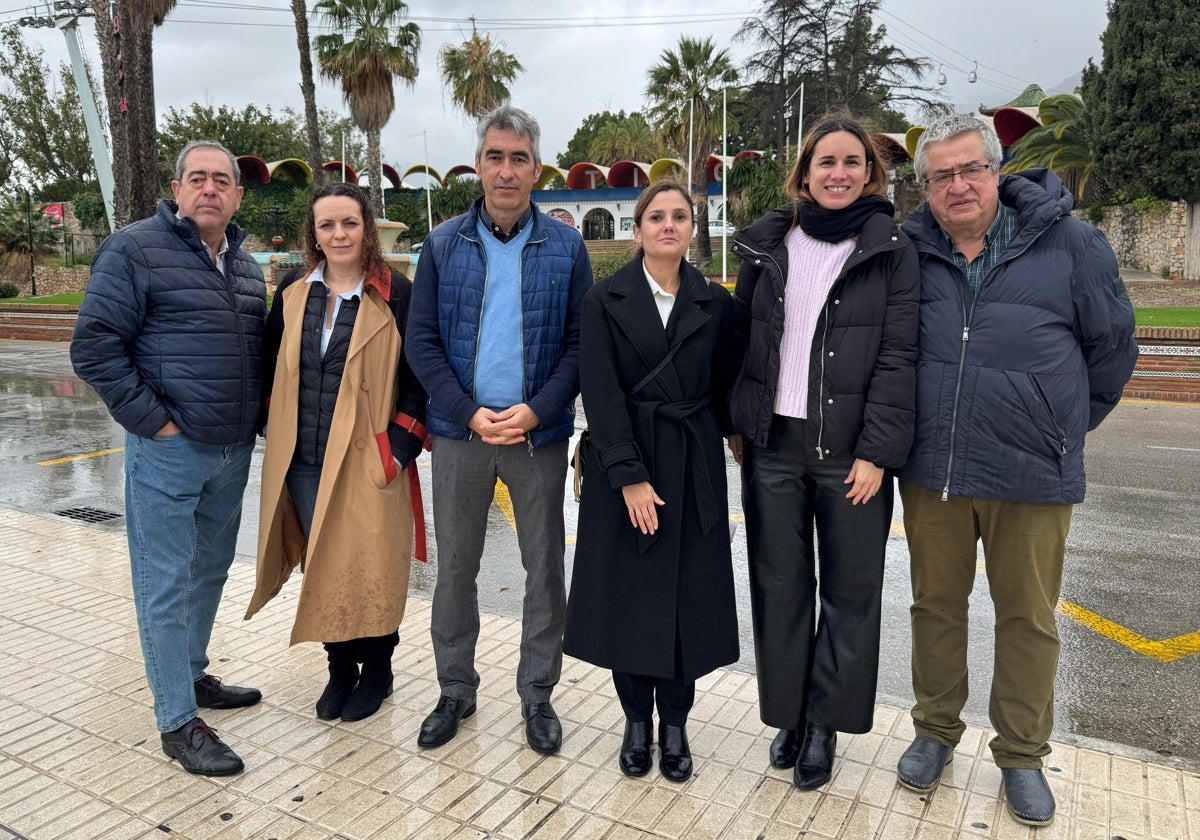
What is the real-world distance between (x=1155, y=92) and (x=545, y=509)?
891 inches

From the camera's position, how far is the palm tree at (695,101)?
37656 millimetres

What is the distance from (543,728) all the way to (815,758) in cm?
98

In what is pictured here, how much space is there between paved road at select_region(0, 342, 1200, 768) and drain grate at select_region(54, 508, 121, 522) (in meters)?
0.13

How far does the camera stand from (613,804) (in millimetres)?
2875

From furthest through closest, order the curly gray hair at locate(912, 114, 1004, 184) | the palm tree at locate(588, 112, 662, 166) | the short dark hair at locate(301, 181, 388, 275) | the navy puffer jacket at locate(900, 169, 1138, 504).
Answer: the palm tree at locate(588, 112, 662, 166) < the short dark hair at locate(301, 181, 388, 275) < the curly gray hair at locate(912, 114, 1004, 184) < the navy puffer jacket at locate(900, 169, 1138, 504)

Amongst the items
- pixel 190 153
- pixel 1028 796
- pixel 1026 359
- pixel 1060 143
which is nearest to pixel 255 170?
pixel 1060 143

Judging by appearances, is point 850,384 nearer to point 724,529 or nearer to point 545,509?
point 724,529

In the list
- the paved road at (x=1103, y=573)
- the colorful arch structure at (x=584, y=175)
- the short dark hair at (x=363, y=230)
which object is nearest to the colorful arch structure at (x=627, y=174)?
the colorful arch structure at (x=584, y=175)

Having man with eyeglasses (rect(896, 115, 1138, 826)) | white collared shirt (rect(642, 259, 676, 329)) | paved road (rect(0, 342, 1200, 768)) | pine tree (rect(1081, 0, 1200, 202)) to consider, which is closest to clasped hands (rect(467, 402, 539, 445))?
white collared shirt (rect(642, 259, 676, 329))

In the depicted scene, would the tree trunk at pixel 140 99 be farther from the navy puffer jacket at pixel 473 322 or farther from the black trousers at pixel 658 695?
the black trousers at pixel 658 695

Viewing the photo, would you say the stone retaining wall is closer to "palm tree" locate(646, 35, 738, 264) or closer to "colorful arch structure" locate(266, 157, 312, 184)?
"palm tree" locate(646, 35, 738, 264)

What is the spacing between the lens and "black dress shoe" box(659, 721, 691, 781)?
3.02 metres

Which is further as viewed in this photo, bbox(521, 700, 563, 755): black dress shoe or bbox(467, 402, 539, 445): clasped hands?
bbox(521, 700, 563, 755): black dress shoe

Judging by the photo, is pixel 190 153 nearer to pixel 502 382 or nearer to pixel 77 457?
pixel 502 382
